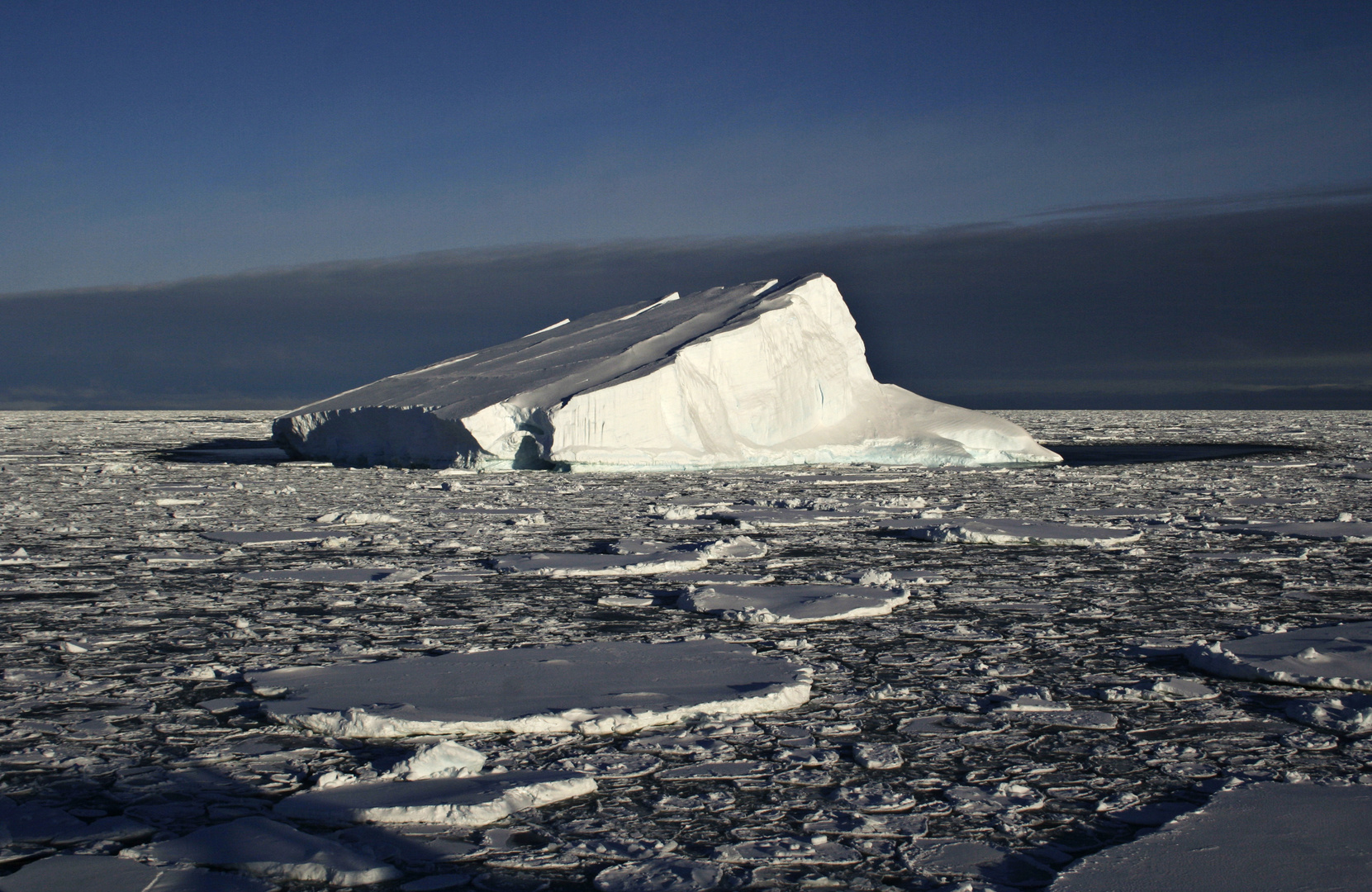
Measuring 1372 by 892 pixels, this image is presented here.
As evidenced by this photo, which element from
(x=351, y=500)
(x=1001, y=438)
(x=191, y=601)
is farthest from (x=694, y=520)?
(x=1001, y=438)

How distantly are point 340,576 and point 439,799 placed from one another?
3.97m

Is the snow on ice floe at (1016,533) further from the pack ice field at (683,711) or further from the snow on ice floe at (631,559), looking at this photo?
the snow on ice floe at (631,559)

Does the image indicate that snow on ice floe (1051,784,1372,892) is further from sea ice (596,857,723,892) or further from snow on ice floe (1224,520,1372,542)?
snow on ice floe (1224,520,1372,542)

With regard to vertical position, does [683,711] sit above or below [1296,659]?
above

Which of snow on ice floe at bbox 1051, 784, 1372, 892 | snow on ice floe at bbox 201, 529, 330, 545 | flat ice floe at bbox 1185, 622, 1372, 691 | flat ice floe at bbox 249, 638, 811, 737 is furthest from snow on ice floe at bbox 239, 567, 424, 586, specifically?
snow on ice floe at bbox 1051, 784, 1372, 892

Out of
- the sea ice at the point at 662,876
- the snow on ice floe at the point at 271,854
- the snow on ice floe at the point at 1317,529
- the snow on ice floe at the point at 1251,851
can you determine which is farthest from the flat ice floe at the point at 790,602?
the snow on ice floe at the point at 1317,529

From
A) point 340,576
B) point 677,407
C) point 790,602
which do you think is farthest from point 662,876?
point 677,407

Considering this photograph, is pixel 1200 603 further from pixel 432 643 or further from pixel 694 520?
pixel 694 520

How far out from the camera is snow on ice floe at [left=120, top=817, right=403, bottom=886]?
225 centimetres

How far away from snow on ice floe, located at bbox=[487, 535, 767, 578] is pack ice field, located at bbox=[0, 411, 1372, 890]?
4cm

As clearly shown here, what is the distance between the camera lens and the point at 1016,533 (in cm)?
834

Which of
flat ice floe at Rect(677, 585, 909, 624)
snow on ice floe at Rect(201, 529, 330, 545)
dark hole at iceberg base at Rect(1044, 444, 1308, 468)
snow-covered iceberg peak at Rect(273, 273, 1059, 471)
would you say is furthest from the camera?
dark hole at iceberg base at Rect(1044, 444, 1308, 468)

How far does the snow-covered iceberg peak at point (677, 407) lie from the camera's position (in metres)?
15.7

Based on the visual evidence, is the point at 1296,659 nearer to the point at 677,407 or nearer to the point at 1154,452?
the point at 677,407
